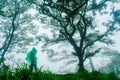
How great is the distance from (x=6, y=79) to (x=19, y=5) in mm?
21503

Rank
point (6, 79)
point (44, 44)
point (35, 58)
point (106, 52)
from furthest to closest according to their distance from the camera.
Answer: point (106, 52)
point (44, 44)
point (35, 58)
point (6, 79)

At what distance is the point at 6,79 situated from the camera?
566 centimetres

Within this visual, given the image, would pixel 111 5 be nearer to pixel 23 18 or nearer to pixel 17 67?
pixel 23 18

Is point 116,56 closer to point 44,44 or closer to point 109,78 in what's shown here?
point 44,44

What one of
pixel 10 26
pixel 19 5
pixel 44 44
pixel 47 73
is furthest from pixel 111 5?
pixel 47 73

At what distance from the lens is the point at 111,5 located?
2211cm

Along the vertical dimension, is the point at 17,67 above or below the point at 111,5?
below

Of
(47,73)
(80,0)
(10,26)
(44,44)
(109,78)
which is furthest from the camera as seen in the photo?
(10,26)

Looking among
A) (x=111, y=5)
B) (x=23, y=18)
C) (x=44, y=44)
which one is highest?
(x=23, y=18)

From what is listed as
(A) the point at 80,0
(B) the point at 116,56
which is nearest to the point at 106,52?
(B) the point at 116,56

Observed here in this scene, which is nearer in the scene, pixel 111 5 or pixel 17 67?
pixel 17 67

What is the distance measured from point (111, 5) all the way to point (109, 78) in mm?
11895

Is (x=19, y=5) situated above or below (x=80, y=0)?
above

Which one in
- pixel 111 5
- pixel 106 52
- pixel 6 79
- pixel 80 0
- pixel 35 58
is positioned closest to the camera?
pixel 6 79
